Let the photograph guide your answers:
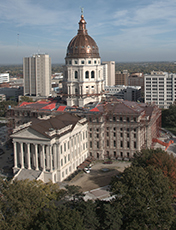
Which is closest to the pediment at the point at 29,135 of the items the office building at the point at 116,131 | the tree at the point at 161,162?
the office building at the point at 116,131

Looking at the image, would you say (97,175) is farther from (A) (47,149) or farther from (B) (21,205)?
Answer: (B) (21,205)

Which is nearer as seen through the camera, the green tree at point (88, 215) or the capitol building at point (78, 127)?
the green tree at point (88, 215)

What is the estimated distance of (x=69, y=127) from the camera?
81875 millimetres

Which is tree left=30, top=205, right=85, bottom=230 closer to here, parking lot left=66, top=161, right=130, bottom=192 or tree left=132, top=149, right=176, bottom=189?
parking lot left=66, top=161, right=130, bottom=192

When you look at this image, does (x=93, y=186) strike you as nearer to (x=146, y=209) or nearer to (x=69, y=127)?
(x=69, y=127)

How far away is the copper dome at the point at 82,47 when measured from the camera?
340ft

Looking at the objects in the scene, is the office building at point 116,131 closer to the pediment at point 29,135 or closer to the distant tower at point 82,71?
the distant tower at point 82,71

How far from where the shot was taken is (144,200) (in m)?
51.4

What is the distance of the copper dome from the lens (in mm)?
103750

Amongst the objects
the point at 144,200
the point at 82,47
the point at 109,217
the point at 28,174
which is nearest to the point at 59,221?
the point at 109,217

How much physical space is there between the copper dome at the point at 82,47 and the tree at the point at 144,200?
57834 mm

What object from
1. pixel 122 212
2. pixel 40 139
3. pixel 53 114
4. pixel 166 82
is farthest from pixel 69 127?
pixel 166 82

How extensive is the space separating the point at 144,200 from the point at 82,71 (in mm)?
61186

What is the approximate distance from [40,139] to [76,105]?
3362 cm
